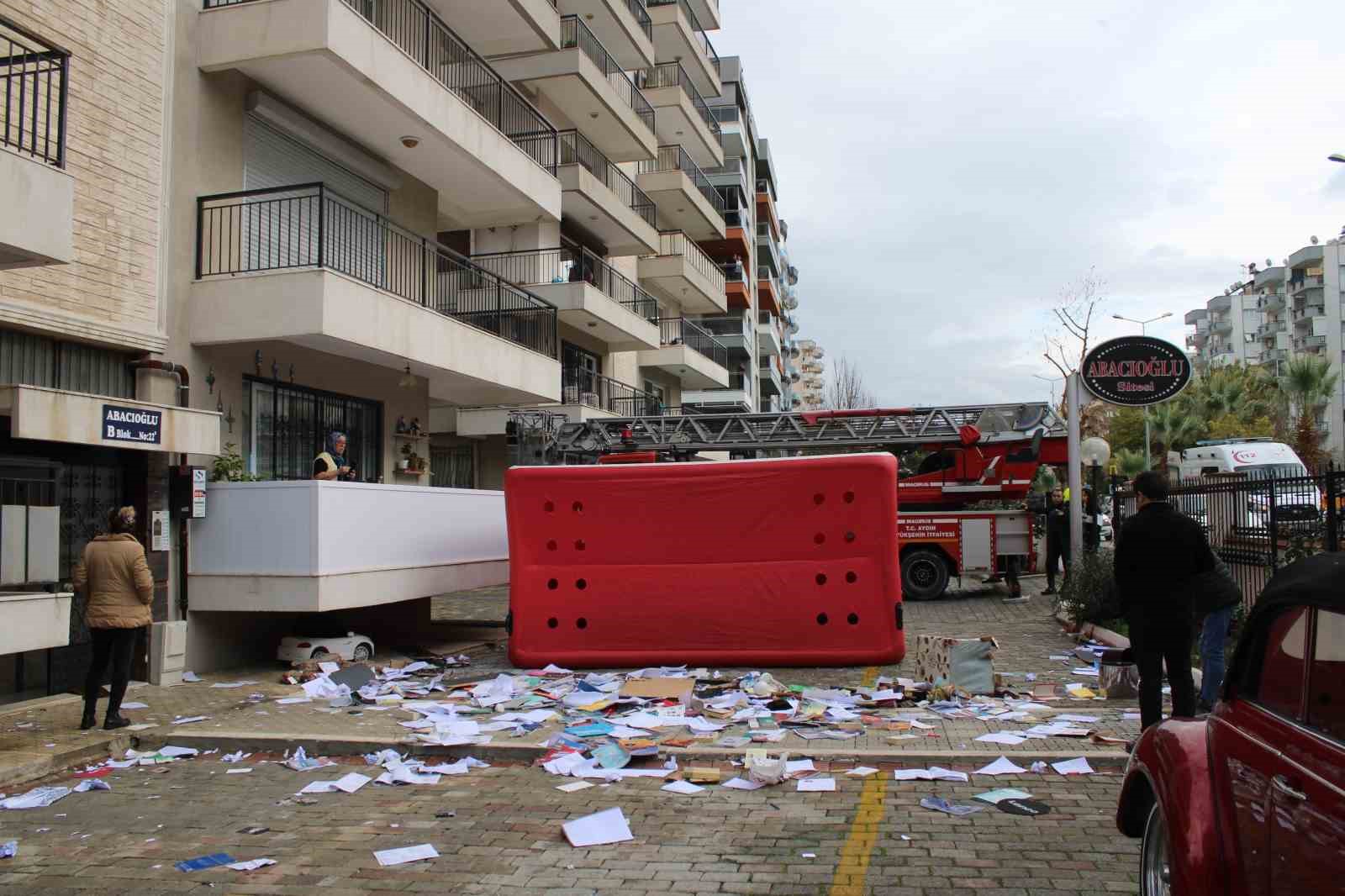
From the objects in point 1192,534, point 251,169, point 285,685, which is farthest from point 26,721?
point 1192,534

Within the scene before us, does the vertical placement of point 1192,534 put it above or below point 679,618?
above

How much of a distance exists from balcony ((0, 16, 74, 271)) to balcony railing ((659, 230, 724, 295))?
24.6m

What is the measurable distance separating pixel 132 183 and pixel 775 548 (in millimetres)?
7501

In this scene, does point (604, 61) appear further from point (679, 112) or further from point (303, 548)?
point (303, 548)

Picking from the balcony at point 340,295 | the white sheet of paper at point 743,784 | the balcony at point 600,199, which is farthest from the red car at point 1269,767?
the balcony at point 600,199

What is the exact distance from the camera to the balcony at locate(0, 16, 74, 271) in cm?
793

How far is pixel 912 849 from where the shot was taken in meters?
5.28

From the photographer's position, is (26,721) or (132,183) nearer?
(26,721)

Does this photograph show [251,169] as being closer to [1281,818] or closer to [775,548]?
[775,548]

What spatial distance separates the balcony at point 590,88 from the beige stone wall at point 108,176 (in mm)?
12781

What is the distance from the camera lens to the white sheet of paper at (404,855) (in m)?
5.29

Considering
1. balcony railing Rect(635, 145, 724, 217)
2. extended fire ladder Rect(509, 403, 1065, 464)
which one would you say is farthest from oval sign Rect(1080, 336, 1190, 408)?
balcony railing Rect(635, 145, 724, 217)

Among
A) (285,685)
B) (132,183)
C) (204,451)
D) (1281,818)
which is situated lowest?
(285,685)

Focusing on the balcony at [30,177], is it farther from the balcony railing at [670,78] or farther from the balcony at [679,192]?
the balcony railing at [670,78]
